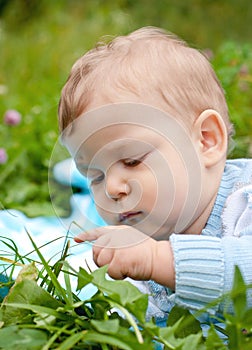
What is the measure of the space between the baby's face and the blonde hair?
0.07m

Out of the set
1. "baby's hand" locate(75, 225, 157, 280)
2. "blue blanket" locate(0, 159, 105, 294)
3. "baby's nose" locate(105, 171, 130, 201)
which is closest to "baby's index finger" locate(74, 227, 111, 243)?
"baby's hand" locate(75, 225, 157, 280)

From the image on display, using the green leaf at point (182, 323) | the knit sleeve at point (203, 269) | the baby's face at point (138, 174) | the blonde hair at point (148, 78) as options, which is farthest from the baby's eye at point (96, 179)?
the green leaf at point (182, 323)

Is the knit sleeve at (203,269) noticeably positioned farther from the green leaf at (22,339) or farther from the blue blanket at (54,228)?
the blue blanket at (54,228)

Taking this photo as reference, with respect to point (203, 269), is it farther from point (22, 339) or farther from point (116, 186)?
point (22, 339)

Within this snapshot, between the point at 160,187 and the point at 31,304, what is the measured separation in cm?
38

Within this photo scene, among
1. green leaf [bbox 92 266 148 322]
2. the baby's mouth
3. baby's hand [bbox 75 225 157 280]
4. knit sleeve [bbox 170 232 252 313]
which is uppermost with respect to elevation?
green leaf [bbox 92 266 148 322]

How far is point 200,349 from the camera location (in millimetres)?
1031

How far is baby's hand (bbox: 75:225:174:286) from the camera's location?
1229 mm

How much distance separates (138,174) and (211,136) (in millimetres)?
199

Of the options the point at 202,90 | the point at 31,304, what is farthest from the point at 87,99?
the point at 31,304

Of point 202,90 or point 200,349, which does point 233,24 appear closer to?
point 202,90

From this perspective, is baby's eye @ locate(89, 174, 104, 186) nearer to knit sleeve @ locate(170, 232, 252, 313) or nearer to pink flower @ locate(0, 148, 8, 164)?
knit sleeve @ locate(170, 232, 252, 313)

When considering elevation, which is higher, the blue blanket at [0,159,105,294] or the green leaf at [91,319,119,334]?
the green leaf at [91,319,119,334]

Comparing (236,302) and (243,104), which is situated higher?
(236,302)
